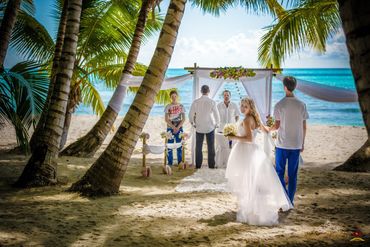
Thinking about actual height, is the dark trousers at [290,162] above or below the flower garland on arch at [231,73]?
below

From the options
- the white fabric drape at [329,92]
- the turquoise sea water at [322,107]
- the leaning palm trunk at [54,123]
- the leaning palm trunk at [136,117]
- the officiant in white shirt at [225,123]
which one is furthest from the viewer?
the turquoise sea water at [322,107]

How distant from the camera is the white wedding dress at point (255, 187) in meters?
4.34

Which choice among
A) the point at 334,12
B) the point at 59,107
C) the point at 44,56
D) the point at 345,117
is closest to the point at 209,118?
the point at 59,107

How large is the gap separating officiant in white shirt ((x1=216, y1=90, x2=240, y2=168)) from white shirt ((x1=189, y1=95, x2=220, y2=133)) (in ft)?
1.57

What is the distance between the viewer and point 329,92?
25.2 ft

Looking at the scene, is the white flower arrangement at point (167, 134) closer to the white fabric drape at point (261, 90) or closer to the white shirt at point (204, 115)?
the white shirt at point (204, 115)

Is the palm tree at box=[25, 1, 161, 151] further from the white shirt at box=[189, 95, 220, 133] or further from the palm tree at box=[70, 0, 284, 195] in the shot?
the palm tree at box=[70, 0, 284, 195]

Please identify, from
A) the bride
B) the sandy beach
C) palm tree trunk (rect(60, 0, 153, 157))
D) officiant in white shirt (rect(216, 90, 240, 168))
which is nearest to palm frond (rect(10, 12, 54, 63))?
palm tree trunk (rect(60, 0, 153, 157))

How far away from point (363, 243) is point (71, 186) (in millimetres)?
4256

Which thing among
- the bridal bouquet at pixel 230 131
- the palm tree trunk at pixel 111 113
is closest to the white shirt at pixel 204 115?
the palm tree trunk at pixel 111 113

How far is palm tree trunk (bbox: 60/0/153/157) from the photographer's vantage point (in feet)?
26.7

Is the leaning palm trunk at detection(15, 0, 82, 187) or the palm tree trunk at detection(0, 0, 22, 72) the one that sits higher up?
the palm tree trunk at detection(0, 0, 22, 72)

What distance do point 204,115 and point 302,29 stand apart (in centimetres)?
366

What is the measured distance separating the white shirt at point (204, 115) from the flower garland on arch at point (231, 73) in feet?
3.07
